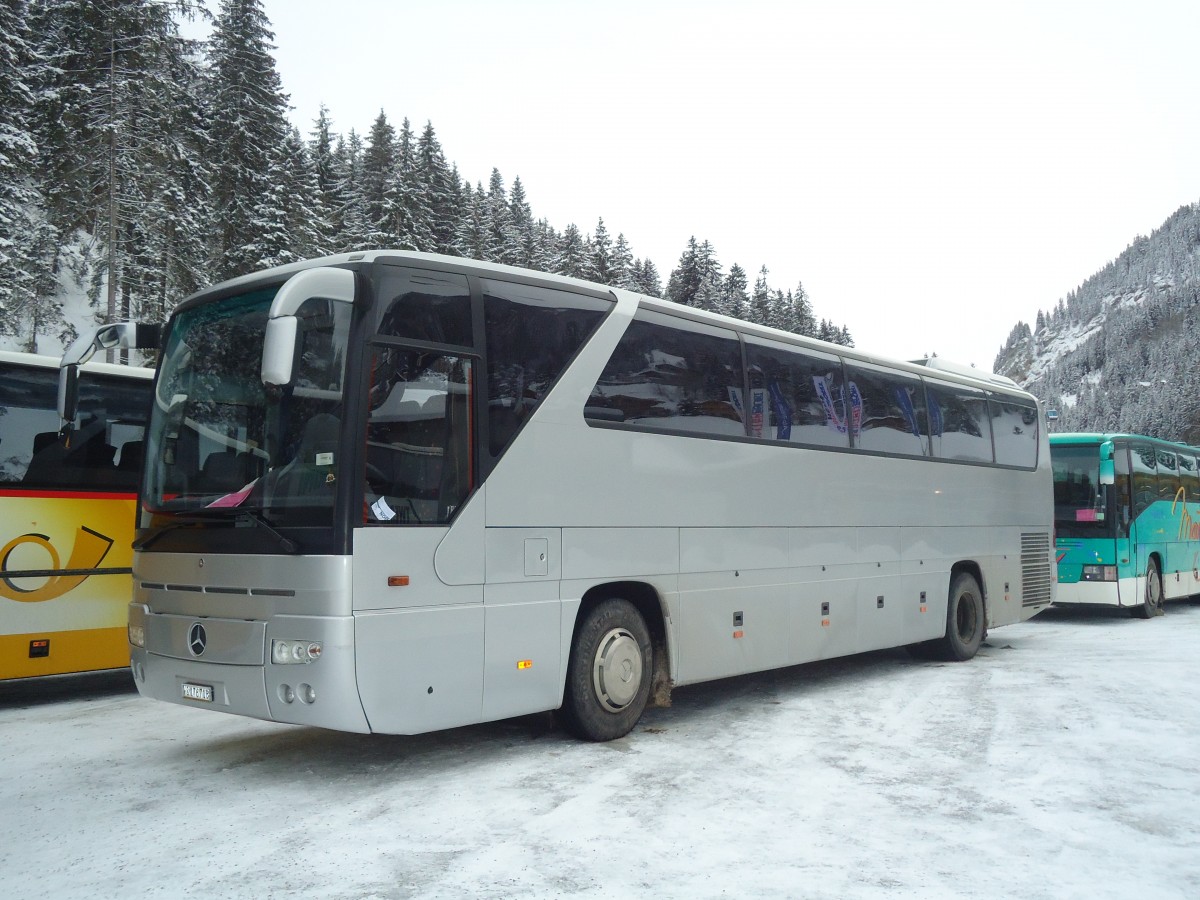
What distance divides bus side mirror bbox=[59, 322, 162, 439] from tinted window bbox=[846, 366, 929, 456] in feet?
23.2

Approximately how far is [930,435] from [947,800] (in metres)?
7.14

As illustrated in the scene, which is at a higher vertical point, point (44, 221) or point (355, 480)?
point (44, 221)

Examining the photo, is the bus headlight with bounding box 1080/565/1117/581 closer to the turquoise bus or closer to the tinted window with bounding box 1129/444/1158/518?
the turquoise bus

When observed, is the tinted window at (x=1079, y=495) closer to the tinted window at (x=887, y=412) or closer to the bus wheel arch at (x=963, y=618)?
the bus wheel arch at (x=963, y=618)

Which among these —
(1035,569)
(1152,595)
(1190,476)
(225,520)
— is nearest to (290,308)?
(225,520)

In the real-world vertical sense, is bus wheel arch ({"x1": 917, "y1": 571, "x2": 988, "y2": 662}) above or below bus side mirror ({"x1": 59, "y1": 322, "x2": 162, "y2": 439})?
below

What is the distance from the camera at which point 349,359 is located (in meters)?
6.42

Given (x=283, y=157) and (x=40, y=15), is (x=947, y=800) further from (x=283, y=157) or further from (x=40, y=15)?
(x=40, y=15)

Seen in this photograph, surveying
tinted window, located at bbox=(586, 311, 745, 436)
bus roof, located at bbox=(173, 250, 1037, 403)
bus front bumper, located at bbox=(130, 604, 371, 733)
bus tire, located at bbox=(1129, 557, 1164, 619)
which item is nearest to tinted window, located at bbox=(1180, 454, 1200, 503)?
bus tire, located at bbox=(1129, 557, 1164, 619)

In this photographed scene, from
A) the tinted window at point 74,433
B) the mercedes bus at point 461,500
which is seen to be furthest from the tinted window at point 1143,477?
the tinted window at point 74,433

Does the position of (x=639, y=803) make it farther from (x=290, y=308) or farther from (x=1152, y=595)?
(x=1152, y=595)

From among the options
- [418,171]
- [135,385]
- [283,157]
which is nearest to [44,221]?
[283,157]

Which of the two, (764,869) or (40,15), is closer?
(764,869)

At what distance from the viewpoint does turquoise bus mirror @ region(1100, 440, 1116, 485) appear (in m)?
18.1
